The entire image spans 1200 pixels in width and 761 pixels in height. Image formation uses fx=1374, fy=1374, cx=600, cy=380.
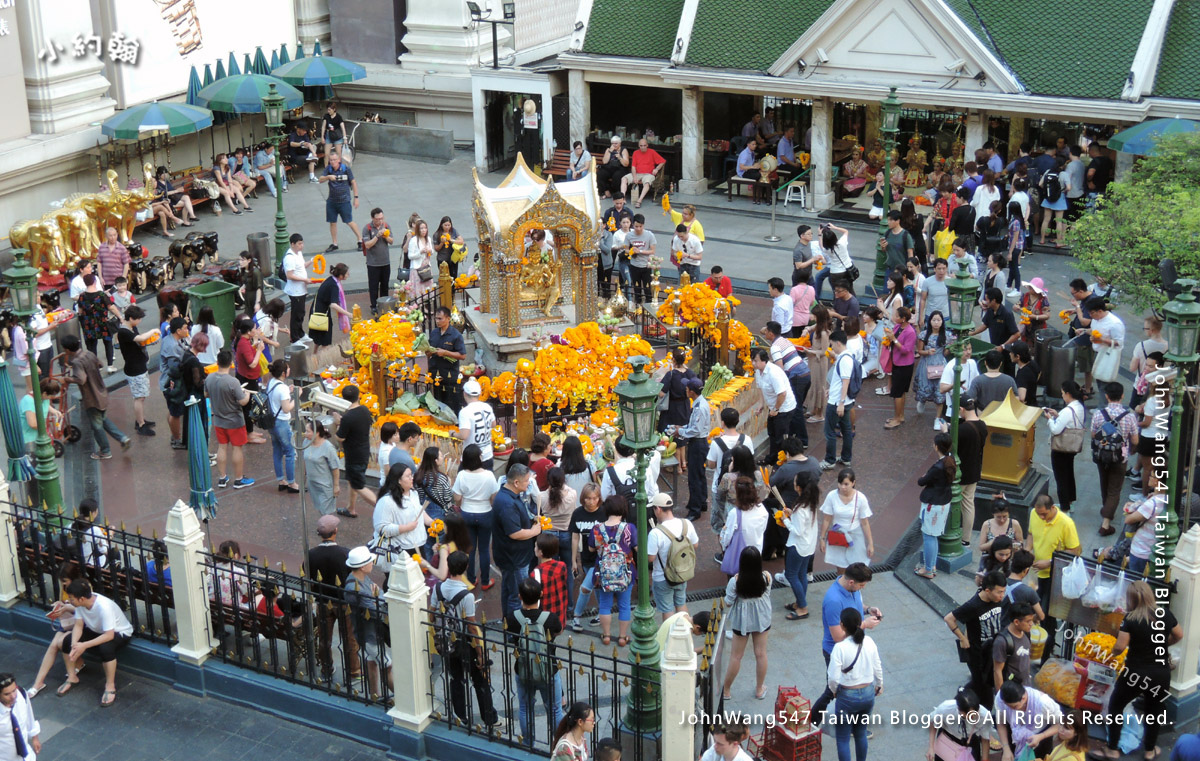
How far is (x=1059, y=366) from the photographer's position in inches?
650

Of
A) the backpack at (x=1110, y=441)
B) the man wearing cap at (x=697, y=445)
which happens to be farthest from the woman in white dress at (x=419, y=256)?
the backpack at (x=1110, y=441)

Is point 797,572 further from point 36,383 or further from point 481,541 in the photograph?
point 36,383

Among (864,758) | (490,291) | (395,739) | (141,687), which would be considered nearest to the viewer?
(864,758)

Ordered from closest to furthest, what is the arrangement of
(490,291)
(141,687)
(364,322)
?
(141,687)
(364,322)
(490,291)

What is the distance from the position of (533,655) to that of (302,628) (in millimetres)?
2353

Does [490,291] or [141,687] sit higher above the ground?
Result: [490,291]

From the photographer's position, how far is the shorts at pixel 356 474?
1455 centimetres

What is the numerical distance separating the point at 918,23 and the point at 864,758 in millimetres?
16562

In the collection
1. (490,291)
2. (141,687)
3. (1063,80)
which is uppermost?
A: (1063,80)

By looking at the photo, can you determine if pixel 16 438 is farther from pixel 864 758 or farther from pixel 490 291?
pixel 864 758

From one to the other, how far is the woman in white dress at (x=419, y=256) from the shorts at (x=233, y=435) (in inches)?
177

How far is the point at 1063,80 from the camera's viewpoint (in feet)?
76.3

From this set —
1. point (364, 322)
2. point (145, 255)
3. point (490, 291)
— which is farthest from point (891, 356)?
point (145, 255)

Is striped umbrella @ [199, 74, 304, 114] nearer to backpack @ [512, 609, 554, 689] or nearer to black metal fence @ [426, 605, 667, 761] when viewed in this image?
black metal fence @ [426, 605, 667, 761]
